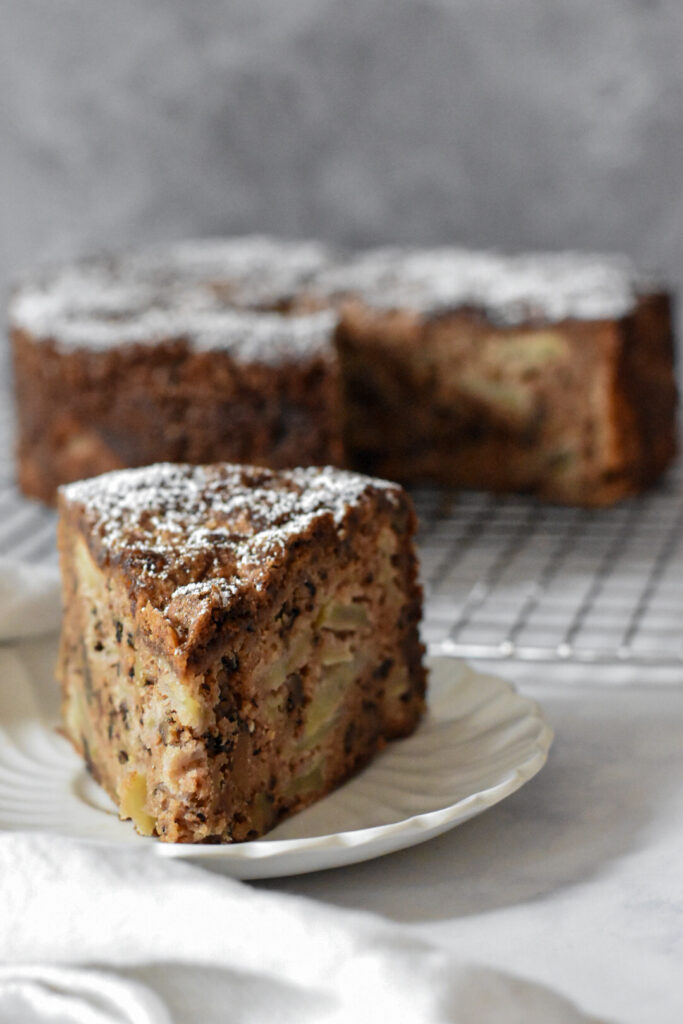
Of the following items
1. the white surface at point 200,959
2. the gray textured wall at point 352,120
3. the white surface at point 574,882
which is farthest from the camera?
the gray textured wall at point 352,120

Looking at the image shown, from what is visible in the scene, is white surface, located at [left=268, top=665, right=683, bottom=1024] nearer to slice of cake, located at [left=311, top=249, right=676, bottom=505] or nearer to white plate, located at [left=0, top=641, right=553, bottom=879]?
white plate, located at [left=0, top=641, right=553, bottom=879]

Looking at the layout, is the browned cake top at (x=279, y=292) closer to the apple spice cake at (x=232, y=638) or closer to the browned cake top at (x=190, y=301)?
the browned cake top at (x=190, y=301)

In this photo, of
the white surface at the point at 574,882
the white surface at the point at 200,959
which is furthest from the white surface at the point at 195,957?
the white surface at the point at 574,882

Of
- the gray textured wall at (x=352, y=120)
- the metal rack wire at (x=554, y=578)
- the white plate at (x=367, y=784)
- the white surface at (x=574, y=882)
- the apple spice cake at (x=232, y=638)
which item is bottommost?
the metal rack wire at (x=554, y=578)

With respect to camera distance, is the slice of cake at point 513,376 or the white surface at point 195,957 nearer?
the white surface at point 195,957

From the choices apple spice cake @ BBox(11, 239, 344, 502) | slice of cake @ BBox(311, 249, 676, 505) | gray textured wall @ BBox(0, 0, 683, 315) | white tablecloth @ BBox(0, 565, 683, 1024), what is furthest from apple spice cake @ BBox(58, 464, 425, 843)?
gray textured wall @ BBox(0, 0, 683, 315)
